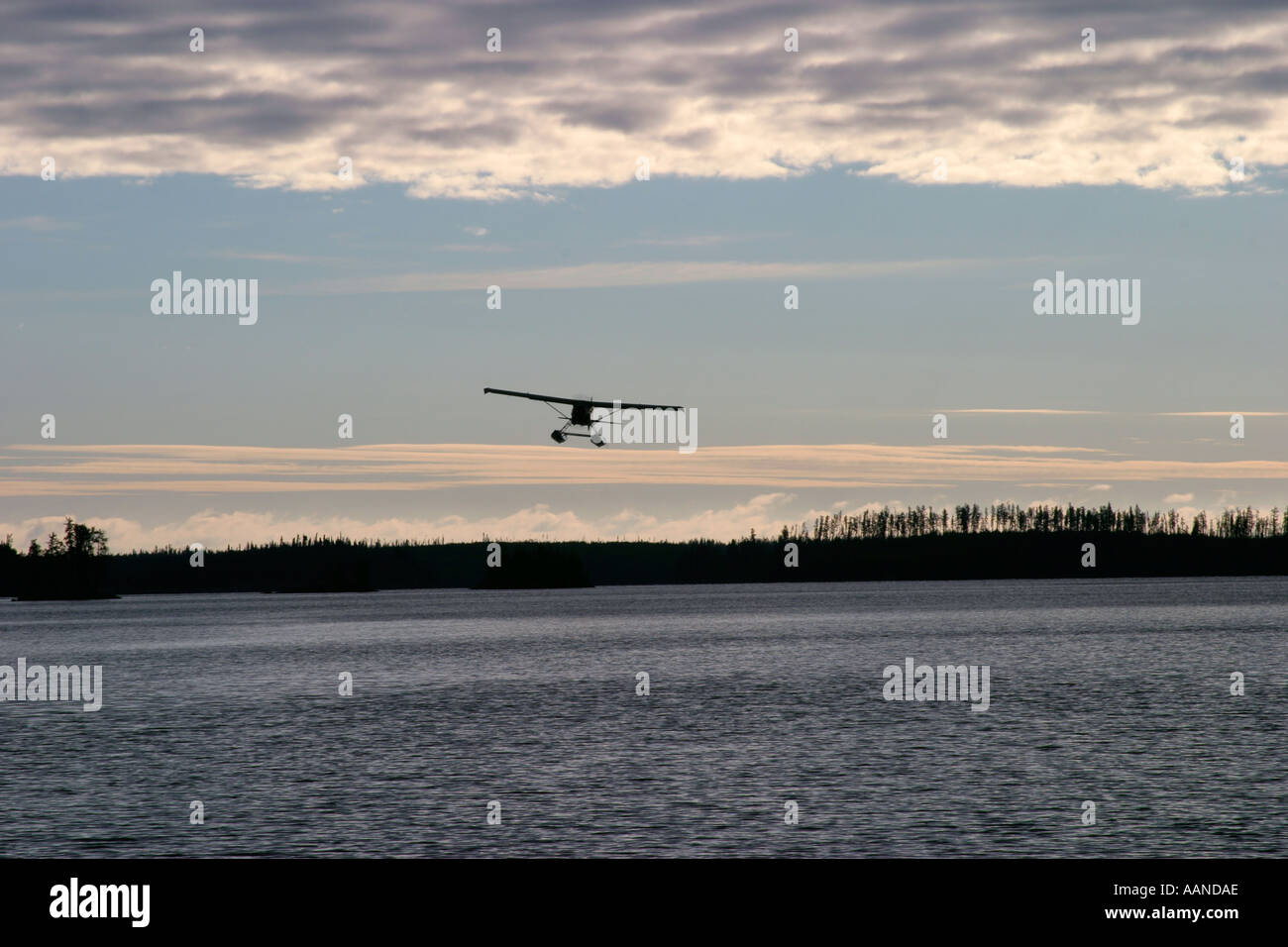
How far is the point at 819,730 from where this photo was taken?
71.1 meters

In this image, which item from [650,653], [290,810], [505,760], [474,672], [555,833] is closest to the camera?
[555,833]

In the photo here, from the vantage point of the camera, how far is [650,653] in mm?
151375

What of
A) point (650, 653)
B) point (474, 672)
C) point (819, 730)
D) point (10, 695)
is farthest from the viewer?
point (650, 653)

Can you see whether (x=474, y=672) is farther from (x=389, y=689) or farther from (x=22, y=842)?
(x=22, y=842)

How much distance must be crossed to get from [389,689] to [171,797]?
54006mm

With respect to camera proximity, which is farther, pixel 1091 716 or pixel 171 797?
pixel 1091 716
